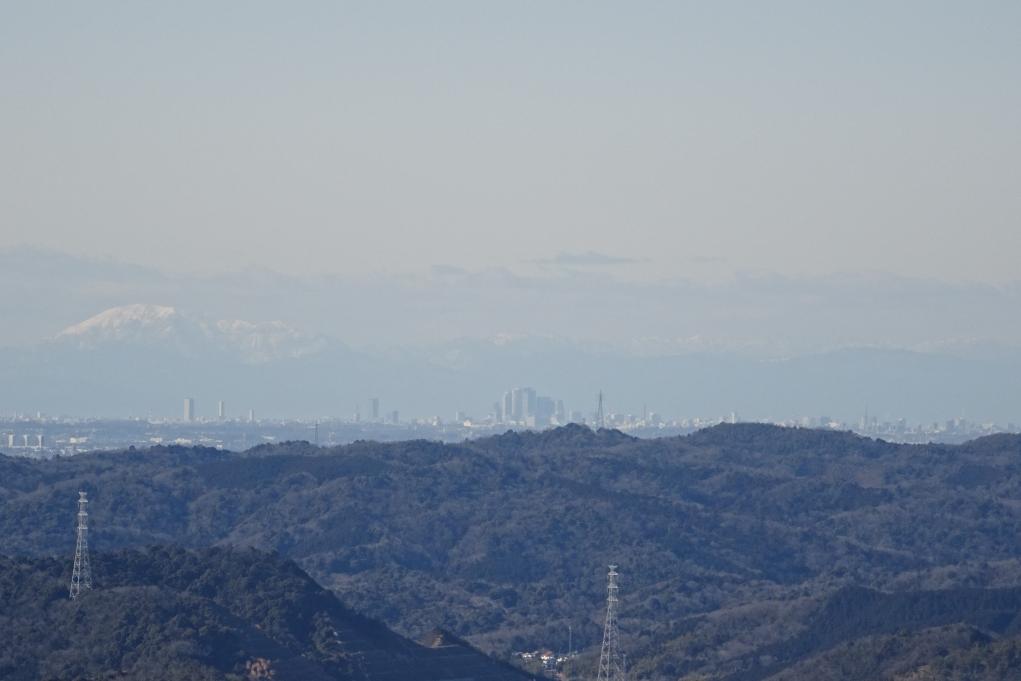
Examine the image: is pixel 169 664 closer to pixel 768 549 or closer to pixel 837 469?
pixel 768 549

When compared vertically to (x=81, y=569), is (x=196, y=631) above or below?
below

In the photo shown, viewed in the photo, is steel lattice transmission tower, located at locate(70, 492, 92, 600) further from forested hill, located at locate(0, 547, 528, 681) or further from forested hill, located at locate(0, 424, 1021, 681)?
forested hill, located at locate(0, 424, 1021, 681)

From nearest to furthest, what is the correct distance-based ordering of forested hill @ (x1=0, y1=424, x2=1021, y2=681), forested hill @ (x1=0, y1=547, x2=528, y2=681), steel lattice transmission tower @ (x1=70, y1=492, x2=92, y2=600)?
1. forested hill @ (x1=0, y1=547, x2=528, y2=681)
2. steel lattice transmission tower @ (x1=70, y1=492, x2=92, y2=600)
3. forested hill @ (x1=0, y1=424, x2=1021, y2=681)

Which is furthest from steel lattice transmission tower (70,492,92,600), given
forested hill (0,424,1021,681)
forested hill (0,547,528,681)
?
forested hill (0,424,1021,681)

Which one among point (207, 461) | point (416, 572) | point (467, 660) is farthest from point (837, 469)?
point (467, 660)

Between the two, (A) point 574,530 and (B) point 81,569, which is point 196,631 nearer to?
(B) point 81,569

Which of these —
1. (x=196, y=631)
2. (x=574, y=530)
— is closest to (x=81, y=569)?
(x=196, y=631)
